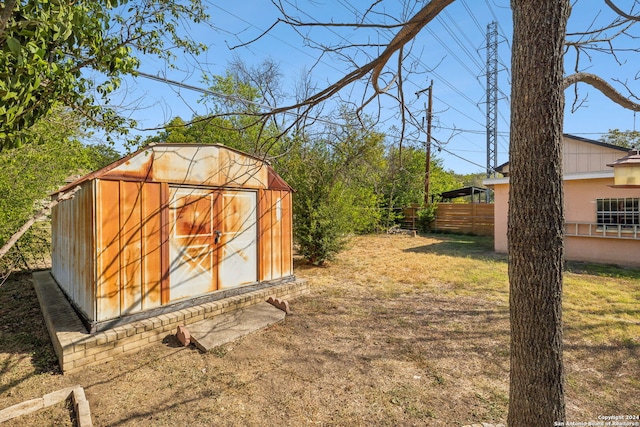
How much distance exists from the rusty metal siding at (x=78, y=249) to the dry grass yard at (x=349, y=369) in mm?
642

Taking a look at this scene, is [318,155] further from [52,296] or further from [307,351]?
[52,296]

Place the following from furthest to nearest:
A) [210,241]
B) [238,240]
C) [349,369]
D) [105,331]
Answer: [238,240] < [210,241] < [105,331] < [349,369]

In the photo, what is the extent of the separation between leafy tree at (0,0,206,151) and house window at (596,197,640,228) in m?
10.8

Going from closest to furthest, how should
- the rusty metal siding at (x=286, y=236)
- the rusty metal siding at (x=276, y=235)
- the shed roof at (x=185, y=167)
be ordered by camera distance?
the shed roof at (x=185, y=167)
the rusty metal siding at (x=276, y=235)
the rusty metal siding at (x=286, y=236)

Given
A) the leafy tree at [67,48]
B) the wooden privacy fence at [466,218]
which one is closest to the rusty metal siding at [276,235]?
the leafy tree at [67,48]

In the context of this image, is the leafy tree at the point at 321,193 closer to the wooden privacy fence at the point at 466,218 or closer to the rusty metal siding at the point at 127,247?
the rusty metal siding at the point at 127,247

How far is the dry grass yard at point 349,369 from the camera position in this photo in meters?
2.55

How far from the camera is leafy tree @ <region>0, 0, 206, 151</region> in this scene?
151cm

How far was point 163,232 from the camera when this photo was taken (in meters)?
4.12

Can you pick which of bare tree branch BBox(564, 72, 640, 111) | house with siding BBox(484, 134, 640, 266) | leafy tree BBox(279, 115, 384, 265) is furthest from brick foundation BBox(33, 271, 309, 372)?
house with siding BBox(484, 134, 640, 266)

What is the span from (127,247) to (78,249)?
2.80 feet

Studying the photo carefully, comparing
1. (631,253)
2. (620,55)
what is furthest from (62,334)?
(631,253)

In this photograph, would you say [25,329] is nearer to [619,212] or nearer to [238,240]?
[238,240]

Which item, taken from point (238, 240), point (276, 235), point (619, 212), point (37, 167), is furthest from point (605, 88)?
point (619, 212)
